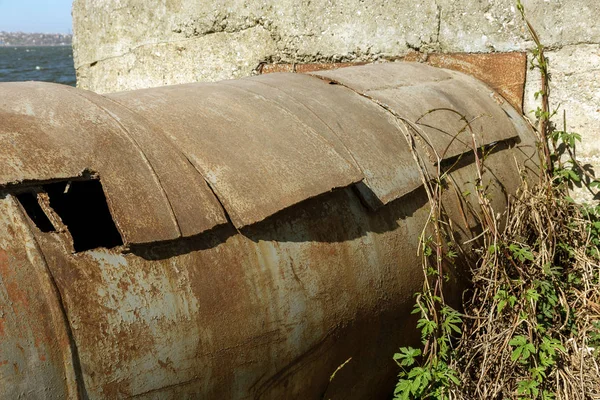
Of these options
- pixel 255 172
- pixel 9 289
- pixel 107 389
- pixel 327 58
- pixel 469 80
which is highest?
pixel 327 58

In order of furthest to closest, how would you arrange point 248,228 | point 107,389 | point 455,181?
1. point 455,181
2. point 248,228
3. point 107,389

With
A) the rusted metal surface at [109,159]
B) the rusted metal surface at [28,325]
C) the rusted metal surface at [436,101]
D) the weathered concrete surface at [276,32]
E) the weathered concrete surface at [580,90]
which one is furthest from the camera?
the weathered concrete surface at [276,32]

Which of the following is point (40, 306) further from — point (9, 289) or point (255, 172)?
point (255, 172)

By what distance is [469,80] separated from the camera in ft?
11.4

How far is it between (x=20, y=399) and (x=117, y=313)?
0.26 metres

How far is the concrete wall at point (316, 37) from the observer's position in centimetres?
328

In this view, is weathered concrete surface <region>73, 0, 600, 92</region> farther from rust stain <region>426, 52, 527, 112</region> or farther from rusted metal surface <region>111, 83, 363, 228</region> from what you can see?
rusted metal surface <region>111, 83, 363, 228</region>

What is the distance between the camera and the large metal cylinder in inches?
58.2

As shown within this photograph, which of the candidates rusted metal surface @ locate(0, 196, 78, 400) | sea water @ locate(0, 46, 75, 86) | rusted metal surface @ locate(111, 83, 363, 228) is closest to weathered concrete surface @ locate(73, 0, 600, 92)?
rusted metal surface @ locate(111, 83, 363, 228)

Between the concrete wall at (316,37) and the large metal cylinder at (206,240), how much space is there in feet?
3.70

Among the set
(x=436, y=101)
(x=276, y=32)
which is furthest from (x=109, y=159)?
(x=276, y=32)

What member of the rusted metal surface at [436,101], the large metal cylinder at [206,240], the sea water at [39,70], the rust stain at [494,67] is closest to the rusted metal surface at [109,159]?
the large metal cylinder at [206,240]

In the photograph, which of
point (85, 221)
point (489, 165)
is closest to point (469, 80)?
point (489, 165)

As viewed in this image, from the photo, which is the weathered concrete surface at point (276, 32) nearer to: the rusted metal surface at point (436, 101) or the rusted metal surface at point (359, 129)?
the rusted metal surface at point (436, 101)
